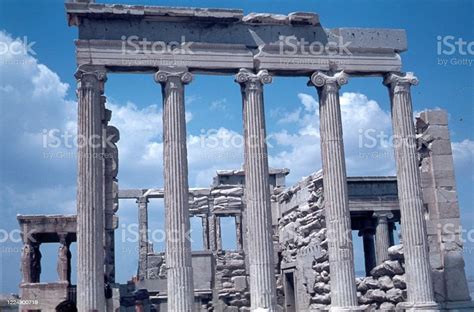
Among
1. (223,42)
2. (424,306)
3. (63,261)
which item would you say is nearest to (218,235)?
(63,261)

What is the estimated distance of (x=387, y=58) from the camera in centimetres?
2411

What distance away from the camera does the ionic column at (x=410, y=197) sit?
72.9 feet

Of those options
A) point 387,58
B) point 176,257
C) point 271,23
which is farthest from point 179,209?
point 387,58

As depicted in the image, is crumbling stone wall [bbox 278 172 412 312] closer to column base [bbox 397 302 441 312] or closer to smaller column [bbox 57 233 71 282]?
column base [bbox 397 302 441 312]

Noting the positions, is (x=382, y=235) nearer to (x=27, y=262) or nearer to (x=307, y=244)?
(x=307, y=244)

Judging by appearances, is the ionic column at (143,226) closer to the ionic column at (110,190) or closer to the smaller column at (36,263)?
the smaller column at (36,263)

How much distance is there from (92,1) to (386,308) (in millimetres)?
14822

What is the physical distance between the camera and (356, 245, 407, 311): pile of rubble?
77.5ft

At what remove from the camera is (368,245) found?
3588 cm

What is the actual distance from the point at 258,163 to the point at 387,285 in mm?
6879

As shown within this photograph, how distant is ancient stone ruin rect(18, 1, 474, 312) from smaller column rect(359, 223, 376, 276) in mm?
9093

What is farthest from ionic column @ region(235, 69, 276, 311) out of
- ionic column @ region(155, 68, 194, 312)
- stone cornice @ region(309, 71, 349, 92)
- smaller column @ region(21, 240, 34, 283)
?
smaller column @ region(21, 240, 34, 283)

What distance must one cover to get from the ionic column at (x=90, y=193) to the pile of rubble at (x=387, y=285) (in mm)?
10019

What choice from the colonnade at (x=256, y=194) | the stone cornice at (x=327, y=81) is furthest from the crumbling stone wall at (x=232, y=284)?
the stone cornice at (x=327, y=81)
